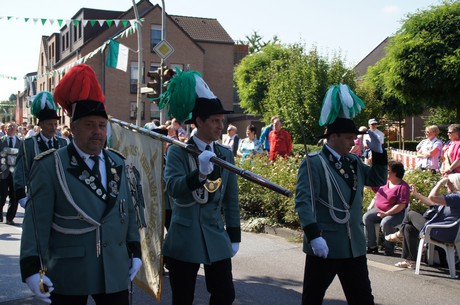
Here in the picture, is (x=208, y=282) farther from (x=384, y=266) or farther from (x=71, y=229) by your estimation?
(x=384, y=266)

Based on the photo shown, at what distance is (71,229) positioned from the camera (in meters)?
3.37

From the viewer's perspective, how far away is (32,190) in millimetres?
3379

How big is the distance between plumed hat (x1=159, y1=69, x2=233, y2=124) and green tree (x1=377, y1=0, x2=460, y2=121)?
82.5 feet

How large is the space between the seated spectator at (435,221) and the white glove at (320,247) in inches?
138

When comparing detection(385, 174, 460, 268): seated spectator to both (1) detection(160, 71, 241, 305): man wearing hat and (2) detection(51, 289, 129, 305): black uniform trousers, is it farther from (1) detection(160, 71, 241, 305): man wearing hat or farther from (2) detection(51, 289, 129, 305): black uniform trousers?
(2) detection(51, 289, 129, 305): black uniform trousers

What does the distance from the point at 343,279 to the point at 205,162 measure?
147 cm

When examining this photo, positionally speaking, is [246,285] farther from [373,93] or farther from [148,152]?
[373,93]

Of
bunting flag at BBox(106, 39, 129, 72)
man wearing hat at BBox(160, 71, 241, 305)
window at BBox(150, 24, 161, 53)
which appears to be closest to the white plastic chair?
man wearing hat at BBox(160, 71, 241, 305)

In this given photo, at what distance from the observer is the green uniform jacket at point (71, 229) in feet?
10.9

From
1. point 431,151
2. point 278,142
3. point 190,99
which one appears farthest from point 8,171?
point 431,151

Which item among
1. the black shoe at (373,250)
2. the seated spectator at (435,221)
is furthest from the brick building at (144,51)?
the seated spectator at (435,221)

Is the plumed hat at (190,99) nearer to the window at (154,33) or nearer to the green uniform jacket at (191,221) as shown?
the green uniform jacket at (191,221)

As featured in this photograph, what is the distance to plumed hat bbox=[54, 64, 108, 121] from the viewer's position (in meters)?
3.53

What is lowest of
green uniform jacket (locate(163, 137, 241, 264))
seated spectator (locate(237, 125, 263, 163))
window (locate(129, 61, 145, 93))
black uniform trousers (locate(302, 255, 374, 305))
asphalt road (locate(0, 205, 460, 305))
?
asphalt road (locate(0, 205, 460, 305))
